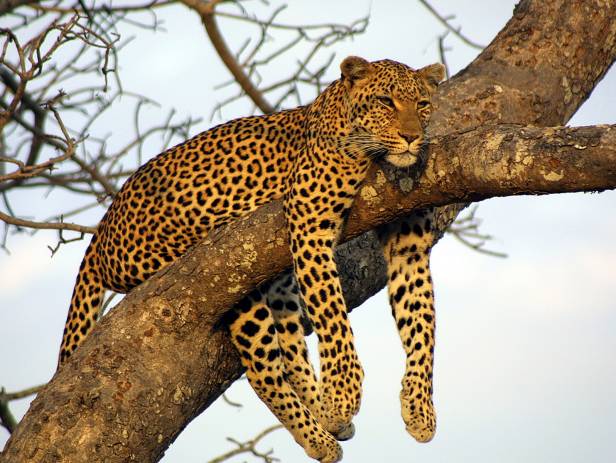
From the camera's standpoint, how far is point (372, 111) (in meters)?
6.38

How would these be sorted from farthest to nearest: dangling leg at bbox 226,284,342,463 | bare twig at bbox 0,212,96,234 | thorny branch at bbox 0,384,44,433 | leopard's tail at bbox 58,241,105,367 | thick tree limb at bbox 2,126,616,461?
thorny branch at bbox 0,384,44,433, bare twig at bbox 0,212,96,234, leopard's tail at bbox 58,241,105,367, dangling leg at bbox 226,284,342,463, thick tree limb at bbox 2,126,616,461

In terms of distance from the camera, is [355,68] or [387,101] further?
[355,68]

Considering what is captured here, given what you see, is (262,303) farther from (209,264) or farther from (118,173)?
(118,173)

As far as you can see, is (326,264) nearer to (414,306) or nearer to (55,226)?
(414,306)

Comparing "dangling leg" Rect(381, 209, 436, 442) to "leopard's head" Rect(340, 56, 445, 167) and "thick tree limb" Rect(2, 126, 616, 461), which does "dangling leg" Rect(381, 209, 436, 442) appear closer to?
"thick tree limb" Rect(2, 126, 616, 461)

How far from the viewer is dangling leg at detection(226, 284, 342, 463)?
6.84 m

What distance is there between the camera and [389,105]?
636 cm

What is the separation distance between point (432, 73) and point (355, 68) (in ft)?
1.75

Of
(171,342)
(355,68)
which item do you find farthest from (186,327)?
(355,68)

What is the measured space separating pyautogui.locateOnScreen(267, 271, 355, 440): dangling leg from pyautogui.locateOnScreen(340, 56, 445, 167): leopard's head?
1420 millimetres

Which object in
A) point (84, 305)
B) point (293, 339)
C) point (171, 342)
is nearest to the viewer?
point (171, 342)

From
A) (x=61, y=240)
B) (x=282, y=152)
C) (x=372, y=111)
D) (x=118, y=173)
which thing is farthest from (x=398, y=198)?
(x=118, y=173)

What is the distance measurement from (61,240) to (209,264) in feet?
5.68

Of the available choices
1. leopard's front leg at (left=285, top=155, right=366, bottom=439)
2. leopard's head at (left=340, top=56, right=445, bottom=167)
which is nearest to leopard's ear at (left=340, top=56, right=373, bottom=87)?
leopard's head at (left=340, top=56, right=445, bottom=167)
